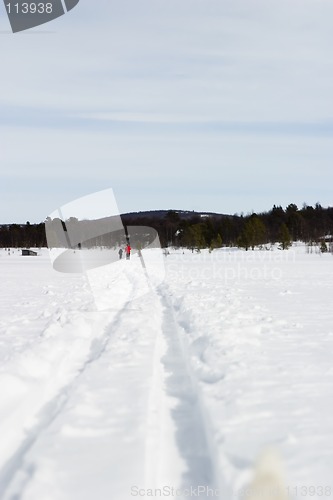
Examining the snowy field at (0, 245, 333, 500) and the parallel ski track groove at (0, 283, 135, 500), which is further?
the parallel ski track groove at (0, 283, 135, 500)

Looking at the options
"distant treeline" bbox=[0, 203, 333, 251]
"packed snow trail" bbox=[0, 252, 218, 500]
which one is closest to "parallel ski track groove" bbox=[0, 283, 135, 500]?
"packed snow trail" bbox=[0, 252, 218, 500]

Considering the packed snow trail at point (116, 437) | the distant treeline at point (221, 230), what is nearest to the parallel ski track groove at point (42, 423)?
the packed snow trail at point (116, 437)

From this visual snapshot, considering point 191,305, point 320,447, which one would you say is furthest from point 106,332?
point 320,447

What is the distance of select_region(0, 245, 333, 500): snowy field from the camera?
3.17 m

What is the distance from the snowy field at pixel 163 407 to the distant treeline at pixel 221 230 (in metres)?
69.6

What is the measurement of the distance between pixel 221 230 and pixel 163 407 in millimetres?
101303

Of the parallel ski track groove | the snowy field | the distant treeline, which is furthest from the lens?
the distant treeline

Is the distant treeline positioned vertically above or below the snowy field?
above

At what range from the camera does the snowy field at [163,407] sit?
3.17 metres

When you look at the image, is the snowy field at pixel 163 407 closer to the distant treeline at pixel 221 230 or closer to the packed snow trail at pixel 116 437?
the packed snow trail at pixel 116 437

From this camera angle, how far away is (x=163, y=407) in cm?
448

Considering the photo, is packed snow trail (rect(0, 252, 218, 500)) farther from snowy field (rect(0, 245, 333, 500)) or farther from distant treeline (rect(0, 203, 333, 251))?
distant treeline (rect(0, 203, 333, 251))

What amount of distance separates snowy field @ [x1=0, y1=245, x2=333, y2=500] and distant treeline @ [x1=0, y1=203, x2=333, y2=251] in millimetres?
69582

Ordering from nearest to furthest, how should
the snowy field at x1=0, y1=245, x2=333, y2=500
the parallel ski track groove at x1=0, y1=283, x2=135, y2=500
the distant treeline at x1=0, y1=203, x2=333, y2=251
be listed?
the snowy field at x1=0, y1=245, x2=333, y2=500
the parallel ski track groove at x1=0, y1=283, x2=135, y2=500
the distant treeline at x1=0, y1=203, x2=333, y2=251
